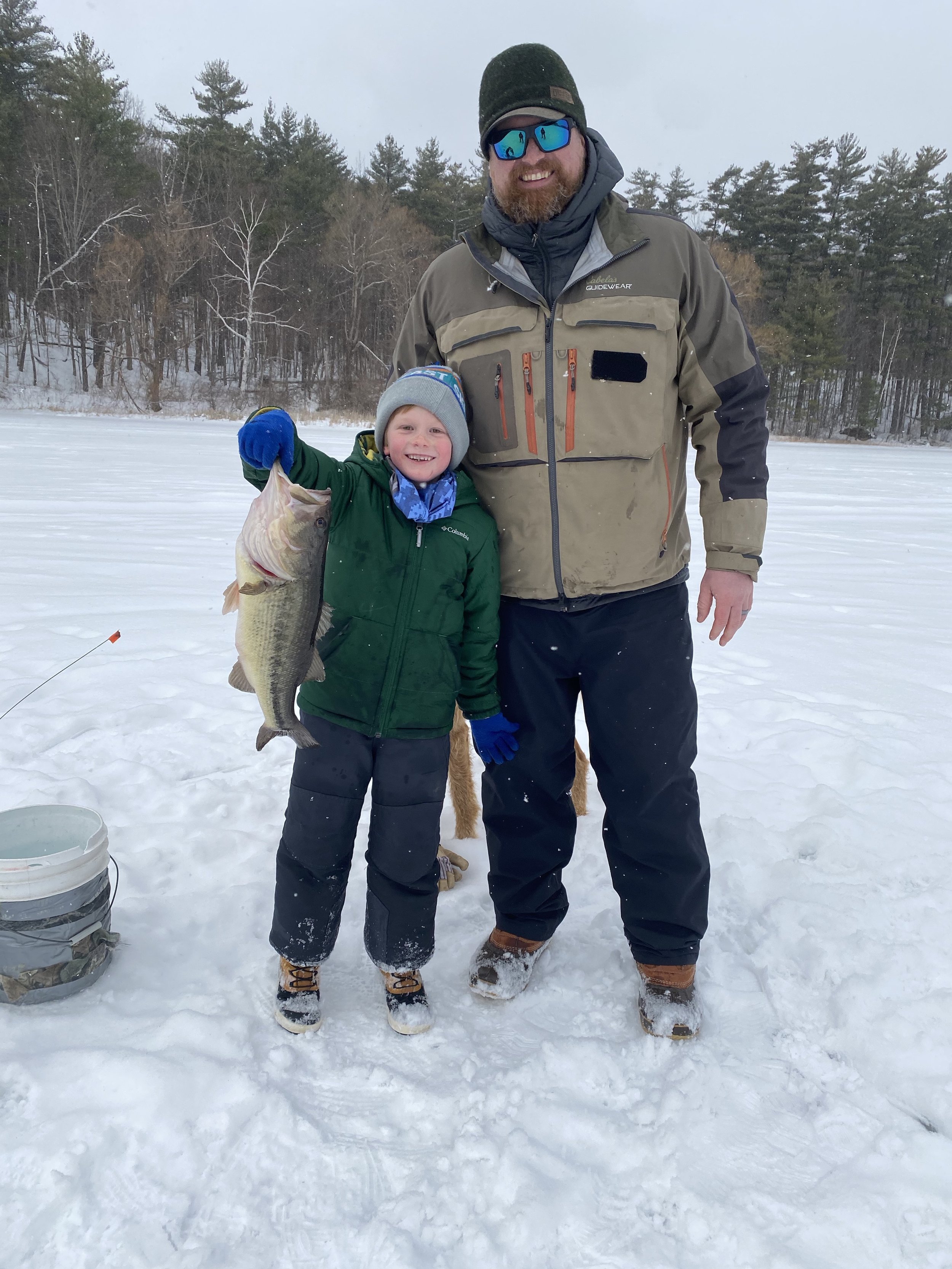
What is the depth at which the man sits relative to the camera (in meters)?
2.25

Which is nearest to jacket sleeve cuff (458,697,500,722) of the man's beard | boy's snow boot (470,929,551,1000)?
boy's snow boot (470,929,551,1000)

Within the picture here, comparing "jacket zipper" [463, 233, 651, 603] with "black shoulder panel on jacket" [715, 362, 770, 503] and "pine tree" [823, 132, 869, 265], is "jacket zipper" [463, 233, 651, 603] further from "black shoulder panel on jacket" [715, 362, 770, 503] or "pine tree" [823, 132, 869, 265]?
"pine tree" [823, 132, 869, 265]

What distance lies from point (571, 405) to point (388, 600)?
777mm

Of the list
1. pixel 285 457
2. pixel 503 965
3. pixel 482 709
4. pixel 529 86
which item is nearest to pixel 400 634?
pixel 482 709

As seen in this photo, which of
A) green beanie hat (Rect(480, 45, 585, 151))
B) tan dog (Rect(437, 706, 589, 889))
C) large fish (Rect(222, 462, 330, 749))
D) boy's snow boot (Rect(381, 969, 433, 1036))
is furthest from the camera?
tan dog (Rect(437, 706, 589, 889))

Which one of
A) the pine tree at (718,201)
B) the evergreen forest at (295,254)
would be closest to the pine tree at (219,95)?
the evergreen forest at (295,254)

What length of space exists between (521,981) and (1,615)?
16.0 ft

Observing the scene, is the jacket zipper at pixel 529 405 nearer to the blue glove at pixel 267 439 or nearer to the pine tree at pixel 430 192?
the blue glove at pixel 267 439

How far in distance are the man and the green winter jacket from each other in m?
0.21

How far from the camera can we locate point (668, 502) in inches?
92.5

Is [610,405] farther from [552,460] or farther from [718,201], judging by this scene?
[718,201]

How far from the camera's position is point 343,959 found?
105 inches

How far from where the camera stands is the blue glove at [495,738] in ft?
7.98

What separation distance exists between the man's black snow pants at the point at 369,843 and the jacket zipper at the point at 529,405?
36.5 inches
